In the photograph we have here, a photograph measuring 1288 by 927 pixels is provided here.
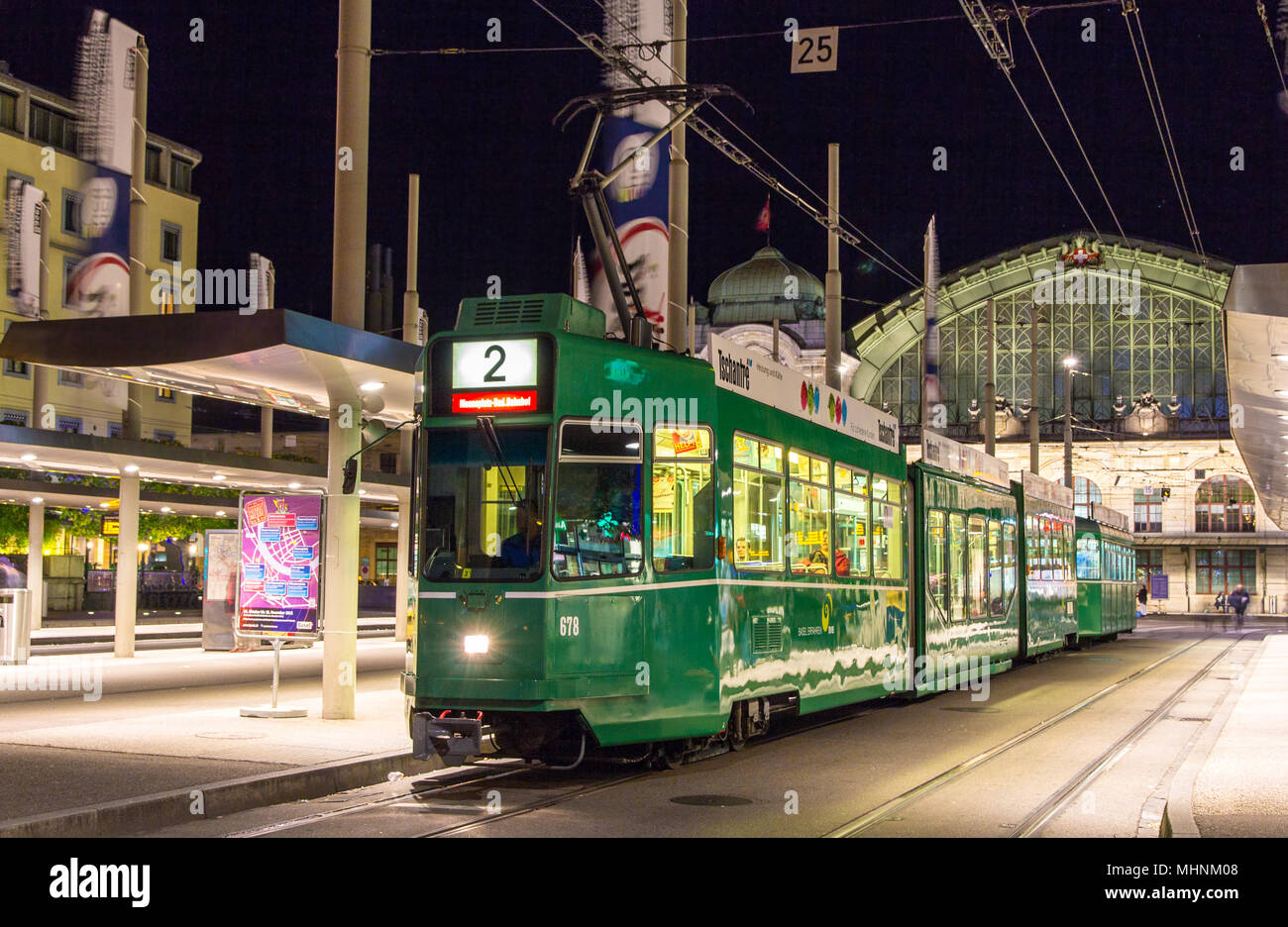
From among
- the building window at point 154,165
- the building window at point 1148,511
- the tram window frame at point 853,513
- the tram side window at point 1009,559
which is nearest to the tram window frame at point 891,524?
the tram window frame at point 853,513

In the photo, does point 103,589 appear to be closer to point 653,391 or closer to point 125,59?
point 125,59

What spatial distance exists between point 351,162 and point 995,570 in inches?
511

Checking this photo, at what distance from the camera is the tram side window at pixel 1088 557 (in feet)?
110

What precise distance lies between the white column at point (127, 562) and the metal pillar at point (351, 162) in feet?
36.5

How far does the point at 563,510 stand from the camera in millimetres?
10844

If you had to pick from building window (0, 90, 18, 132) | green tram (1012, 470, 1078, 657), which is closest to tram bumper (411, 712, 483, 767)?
green tram (1012, 470, 1078, 657)

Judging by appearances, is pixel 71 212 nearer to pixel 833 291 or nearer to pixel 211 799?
pixel 833 291

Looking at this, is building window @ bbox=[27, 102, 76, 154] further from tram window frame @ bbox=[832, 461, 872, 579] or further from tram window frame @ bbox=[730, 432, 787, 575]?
tram window frame @ bbox=[730, 432, 787, 575]

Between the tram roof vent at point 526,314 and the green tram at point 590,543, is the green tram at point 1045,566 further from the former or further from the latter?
the tram roof vent at point 526,314

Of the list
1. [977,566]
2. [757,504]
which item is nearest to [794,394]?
[757,504]

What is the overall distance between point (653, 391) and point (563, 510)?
57.8 inches

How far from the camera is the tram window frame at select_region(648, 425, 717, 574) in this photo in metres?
11.4

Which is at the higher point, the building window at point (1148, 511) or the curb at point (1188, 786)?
the building window at point (1148, 511)

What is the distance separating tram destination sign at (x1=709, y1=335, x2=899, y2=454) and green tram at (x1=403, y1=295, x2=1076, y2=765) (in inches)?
1.8
